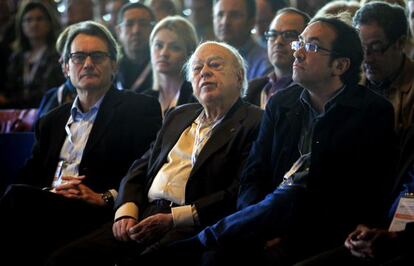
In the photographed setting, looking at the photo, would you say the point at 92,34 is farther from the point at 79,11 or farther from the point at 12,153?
the point at 79,11

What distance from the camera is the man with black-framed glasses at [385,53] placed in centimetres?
318

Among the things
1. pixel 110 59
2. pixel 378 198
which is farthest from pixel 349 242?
pixel 110 59

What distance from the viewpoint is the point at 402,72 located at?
3191mm

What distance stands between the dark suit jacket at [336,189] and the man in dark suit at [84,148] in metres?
0.81

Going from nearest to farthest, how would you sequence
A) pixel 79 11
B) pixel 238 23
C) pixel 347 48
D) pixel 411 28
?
pixel 347 48
pixel 411 28
pixel 238 23
pixel 79 11

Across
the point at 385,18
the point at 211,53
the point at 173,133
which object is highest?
the point at 385,18

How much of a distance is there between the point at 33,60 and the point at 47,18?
322 millimetres

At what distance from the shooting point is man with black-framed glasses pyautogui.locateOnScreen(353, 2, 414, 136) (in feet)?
10.4

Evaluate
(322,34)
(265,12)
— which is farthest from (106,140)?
(265,12)

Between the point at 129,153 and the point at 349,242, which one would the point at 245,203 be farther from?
the point at 129,153

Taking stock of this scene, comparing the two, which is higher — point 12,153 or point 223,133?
point 223,133

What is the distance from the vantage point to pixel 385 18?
321 centimetres

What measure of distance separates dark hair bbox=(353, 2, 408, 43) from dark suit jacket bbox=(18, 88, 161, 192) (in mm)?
1079

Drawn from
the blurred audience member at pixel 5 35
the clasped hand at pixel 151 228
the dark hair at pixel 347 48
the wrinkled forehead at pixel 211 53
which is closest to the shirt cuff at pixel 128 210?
the clasped hand at pixel 151 228
